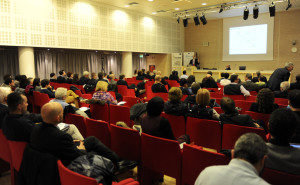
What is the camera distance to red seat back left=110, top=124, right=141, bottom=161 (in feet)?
9.07

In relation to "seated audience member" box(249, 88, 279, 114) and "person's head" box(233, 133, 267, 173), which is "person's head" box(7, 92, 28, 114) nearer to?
"person's head" box(233, 133, 267, 173)

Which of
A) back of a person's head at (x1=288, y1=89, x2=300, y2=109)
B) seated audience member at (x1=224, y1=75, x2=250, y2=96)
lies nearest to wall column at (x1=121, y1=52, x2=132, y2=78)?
seated audience member at (x1=224, y1=75, x2=250, y2=96)

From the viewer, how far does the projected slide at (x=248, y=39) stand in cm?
1510

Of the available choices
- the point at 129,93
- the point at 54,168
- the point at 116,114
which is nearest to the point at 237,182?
the point at 54,168

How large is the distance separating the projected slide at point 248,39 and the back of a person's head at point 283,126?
15173mm

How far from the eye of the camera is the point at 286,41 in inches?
576

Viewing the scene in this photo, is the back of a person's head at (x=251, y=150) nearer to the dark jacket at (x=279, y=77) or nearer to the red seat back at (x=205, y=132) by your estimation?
the red seat back at (x=205, y=132)

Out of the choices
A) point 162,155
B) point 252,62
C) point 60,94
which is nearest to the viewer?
point 162,155

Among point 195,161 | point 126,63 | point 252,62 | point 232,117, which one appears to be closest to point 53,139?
point 195,161

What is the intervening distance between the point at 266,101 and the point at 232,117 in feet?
2.64

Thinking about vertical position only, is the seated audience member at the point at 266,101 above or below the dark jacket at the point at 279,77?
below

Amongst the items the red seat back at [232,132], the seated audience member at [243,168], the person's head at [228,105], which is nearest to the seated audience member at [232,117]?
the person's head at [228,105]

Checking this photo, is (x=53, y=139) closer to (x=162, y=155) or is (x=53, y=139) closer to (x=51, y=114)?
(x=51, y=114)

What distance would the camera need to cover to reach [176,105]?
12.5 ft
